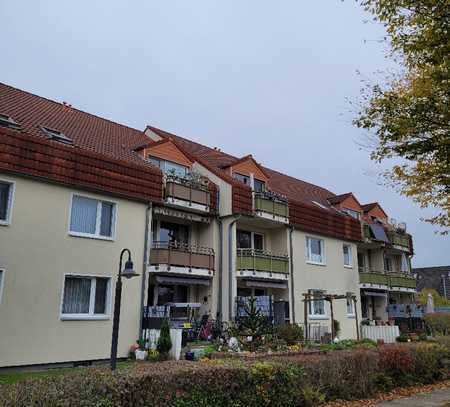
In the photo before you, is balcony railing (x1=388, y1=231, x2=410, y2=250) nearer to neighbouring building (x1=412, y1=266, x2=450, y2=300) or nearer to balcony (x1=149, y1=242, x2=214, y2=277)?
balcony (x1=149, y1=242, x2=214, y2=277)

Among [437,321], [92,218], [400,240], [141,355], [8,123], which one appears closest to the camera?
[8,123]

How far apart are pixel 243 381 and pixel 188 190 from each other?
13319 millimetres

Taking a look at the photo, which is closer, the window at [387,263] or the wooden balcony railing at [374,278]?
the wooden balcony railing at [374,278]

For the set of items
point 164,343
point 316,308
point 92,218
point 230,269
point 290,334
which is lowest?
point 164,343

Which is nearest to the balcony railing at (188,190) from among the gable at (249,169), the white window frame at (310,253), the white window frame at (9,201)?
the gable at (249,169)

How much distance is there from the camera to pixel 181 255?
20.4 m

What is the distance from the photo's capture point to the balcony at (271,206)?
24234mm

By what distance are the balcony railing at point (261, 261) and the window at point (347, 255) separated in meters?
7.13

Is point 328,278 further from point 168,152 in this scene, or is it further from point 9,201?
point 9,201

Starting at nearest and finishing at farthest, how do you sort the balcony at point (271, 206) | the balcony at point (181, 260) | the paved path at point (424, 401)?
the paved path at point (424, 401) → the balcony at point (181, 260) → the balcony at point (271, 206)

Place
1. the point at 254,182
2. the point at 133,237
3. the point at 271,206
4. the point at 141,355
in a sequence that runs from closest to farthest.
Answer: the point at 141,355 → the point at 133,237 → the point at 271,206 → the point at 254,182

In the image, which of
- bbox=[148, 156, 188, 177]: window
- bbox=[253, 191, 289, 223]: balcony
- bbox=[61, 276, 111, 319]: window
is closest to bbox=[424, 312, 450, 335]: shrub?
bbox=[253, 191, 289, 223]: balcony

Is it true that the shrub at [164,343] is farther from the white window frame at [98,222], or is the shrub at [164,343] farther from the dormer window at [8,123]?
the dormer window at [8,123]

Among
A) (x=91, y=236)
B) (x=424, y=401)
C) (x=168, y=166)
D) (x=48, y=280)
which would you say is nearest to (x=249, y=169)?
(x=168, y=166)
